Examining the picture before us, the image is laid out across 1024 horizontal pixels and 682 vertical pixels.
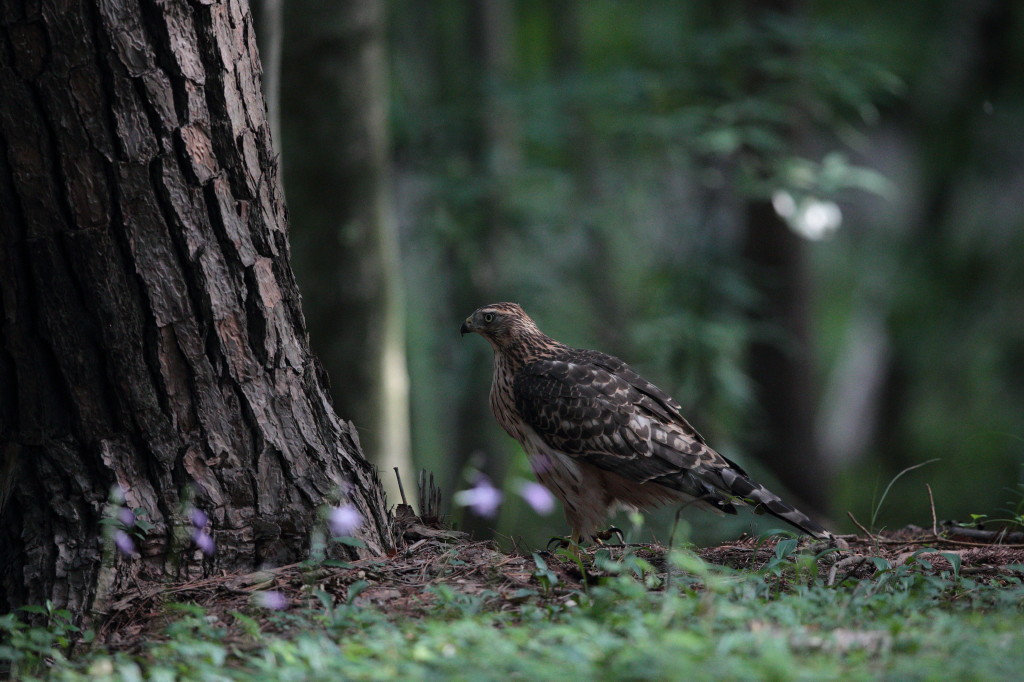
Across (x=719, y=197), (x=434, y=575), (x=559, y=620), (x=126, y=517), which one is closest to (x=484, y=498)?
(x=434, y=575)

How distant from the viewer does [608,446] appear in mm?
Answer: 5402

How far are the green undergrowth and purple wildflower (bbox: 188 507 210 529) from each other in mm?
361

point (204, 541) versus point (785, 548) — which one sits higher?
point (204, 541)

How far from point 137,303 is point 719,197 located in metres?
7.92

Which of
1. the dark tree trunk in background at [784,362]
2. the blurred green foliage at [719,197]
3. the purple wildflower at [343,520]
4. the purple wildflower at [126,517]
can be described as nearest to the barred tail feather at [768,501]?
the purple wildflower at [343,520]

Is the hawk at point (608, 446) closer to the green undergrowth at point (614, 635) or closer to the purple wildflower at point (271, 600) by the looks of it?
the green undergrowth at point (614, 635)

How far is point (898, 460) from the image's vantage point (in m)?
17.0

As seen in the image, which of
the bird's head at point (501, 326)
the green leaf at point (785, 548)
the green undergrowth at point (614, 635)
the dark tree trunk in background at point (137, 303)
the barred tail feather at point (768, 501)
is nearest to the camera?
the green undergrowth at point (614, 635)

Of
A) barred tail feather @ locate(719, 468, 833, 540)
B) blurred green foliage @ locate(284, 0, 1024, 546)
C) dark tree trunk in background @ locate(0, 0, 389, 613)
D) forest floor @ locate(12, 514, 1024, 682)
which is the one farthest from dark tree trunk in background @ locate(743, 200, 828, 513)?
dark tree trunk in background @ locate(0, 0, 389, 613)

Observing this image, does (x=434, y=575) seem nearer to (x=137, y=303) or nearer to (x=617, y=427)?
(x=137, y=303)

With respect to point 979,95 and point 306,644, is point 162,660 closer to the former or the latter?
point 306,644

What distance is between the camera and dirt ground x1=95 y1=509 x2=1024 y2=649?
359cm

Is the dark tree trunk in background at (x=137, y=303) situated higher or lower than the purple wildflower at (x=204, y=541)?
higher

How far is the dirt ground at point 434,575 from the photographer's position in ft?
11.8
